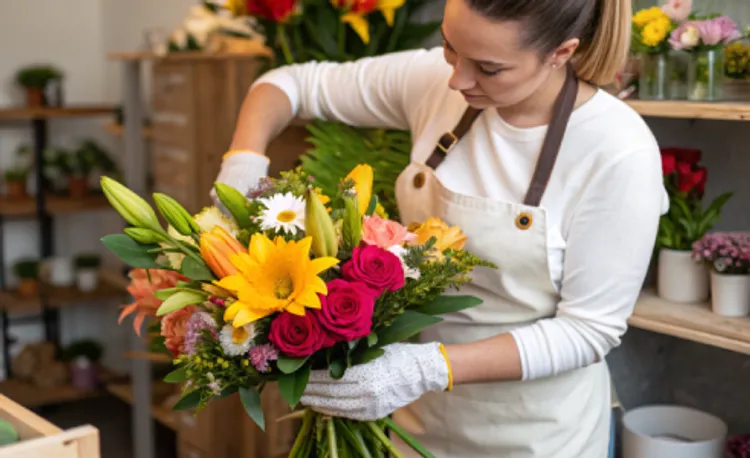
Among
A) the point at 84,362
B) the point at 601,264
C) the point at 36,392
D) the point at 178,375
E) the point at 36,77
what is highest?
the point at 36,77

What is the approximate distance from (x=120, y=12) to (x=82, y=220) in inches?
42.0

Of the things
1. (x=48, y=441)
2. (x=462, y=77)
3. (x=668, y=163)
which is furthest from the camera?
(x=668, y=163)

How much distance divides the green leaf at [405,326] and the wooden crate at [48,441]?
37cm

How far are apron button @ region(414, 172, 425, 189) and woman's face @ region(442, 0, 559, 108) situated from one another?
0.20m

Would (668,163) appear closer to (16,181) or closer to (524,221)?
(524,221)

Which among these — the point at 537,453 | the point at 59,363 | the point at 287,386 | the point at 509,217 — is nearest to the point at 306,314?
the point at 287,386

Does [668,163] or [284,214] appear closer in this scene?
[284,214]

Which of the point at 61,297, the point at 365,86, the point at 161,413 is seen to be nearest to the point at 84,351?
the point at 61,297

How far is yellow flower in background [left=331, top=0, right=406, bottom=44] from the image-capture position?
6.13ft

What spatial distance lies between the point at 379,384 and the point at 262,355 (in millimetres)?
163

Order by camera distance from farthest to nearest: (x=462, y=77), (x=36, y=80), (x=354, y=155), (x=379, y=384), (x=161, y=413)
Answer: (x=36, y=80)
(x=161, y=413)
(x=354, y=155)
(x=462, y=77)
(x=379, y=384)

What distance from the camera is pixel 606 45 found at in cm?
124

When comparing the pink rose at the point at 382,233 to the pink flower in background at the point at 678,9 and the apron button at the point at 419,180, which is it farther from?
the pink flower in background at the point at 678,9

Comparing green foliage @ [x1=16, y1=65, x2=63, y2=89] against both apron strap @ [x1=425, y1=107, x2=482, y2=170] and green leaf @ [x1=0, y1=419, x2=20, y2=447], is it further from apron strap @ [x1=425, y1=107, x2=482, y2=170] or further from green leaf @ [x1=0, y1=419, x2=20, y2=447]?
green leaf @ [x1=0, y1=419, x2=20, y2=447]
